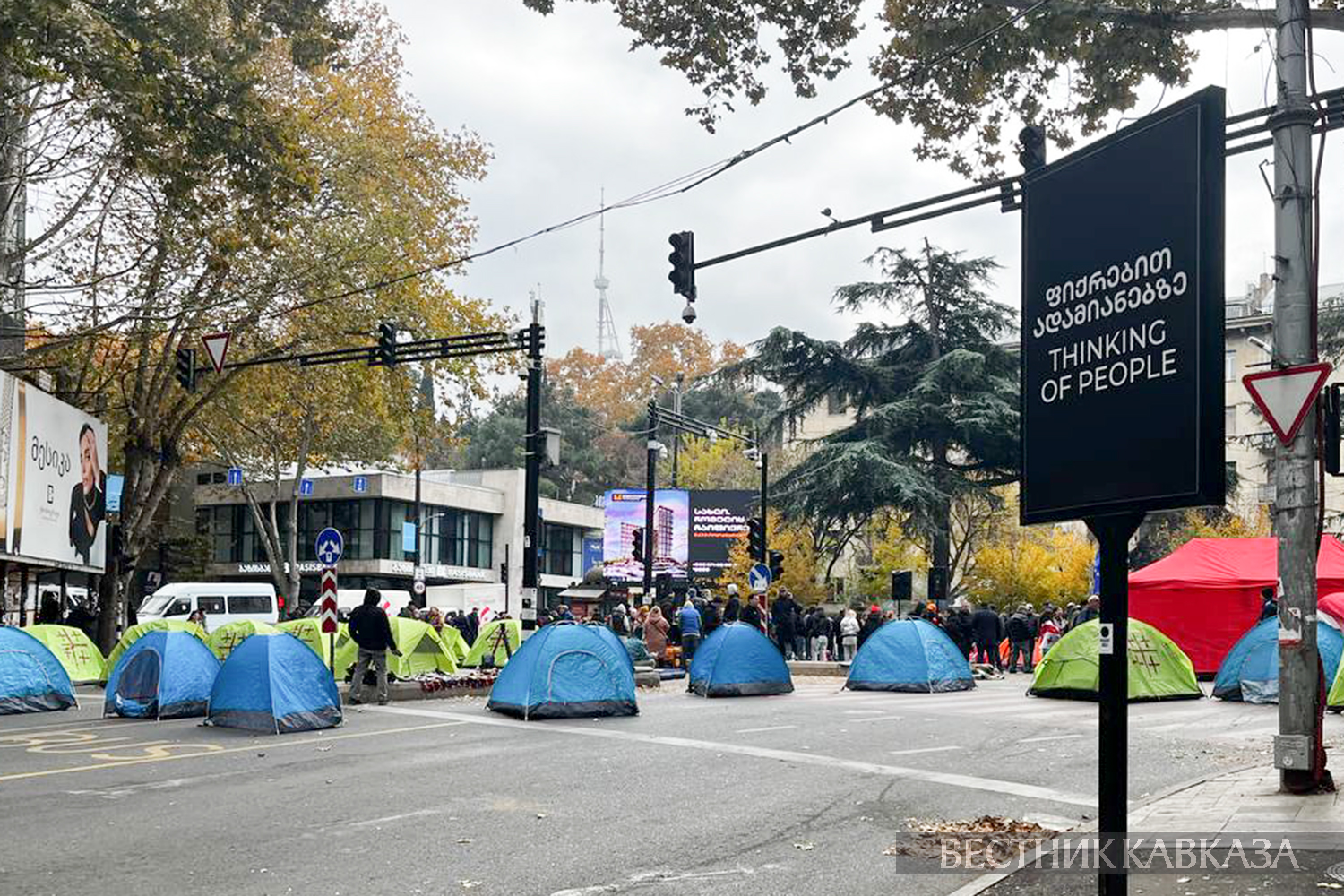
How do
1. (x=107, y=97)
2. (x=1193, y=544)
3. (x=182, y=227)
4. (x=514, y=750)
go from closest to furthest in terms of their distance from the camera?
(x=514, y=750) < (x=107, y=97) < (x=182, y=227) < (x=1193, y=544)

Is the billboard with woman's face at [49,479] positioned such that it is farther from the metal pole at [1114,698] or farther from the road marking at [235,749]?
the metal pole at [1114,698]

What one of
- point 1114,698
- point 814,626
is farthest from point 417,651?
point 1114,698

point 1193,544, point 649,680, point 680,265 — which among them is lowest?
point 649,680

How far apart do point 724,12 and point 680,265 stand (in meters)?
4.67

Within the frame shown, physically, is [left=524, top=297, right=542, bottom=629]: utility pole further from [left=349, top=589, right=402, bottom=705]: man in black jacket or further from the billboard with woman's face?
the billboard with woman's face

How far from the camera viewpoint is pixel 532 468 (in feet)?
90.1

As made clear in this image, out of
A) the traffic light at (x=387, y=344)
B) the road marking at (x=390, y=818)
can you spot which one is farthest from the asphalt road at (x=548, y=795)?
the traffic light at (x=387, y=344)

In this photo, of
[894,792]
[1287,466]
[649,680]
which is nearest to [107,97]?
[894,792]

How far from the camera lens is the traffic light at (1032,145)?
1296cm

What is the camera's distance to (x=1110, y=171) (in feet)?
18.7

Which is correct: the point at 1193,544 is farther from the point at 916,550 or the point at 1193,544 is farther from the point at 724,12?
the point at 916,550

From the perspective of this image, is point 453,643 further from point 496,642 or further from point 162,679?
point 162,679

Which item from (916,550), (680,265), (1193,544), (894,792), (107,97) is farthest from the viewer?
(916,550)

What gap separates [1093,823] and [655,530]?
5111cm
